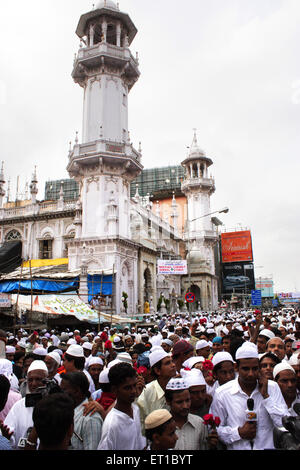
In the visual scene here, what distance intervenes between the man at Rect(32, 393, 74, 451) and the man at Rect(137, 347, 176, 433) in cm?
152

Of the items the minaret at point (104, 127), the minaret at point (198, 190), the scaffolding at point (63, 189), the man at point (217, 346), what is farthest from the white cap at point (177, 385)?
the scaffolding at point (63, 189)

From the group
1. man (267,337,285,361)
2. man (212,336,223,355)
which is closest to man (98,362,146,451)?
man (267,337,285,361)

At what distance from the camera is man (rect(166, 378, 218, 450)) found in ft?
10.6

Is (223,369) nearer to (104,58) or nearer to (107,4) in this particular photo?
(104,58)

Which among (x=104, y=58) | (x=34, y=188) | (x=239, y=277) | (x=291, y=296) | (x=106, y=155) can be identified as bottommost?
(x=291, y=296)

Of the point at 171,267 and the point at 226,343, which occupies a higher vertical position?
the point at 171,267

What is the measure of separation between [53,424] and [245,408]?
1858 mm

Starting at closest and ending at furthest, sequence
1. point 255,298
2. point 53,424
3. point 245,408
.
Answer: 1. point 53,424
2. point 245,408
3. point 255,298

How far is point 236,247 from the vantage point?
65.6m

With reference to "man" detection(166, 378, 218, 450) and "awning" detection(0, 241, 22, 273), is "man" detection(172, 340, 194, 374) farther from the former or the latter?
"awning" detection(0, 241, 22, 273)

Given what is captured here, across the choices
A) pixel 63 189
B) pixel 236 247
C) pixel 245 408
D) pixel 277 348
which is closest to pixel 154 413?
pixel 245 408

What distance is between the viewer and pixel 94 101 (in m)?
31.5
